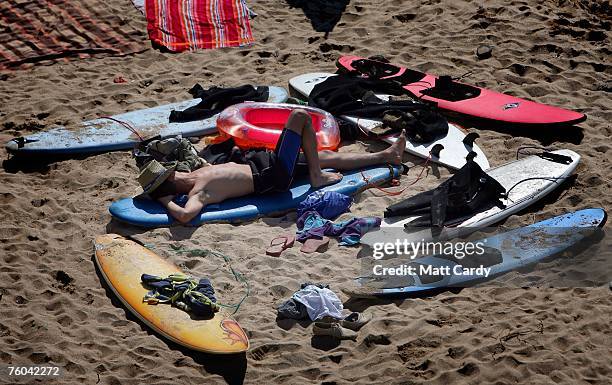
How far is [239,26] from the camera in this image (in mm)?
9781

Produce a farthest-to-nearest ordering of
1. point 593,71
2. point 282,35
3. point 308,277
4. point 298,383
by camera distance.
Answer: point 282,35 < point 593,71 < point 308,277 < point 298,383

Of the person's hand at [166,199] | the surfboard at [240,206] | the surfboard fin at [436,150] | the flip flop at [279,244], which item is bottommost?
the flip flop at [279,244]

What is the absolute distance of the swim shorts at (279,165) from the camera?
6.75m

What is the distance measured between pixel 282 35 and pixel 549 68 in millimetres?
2849

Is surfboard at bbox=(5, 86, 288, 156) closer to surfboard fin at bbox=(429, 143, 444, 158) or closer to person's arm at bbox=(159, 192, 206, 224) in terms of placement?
person's arm at bbox=(159, 192, 206, 224)

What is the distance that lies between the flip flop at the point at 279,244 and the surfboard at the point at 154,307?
658mm

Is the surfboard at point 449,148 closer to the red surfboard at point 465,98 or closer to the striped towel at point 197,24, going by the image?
the red surfboard at point 465,98

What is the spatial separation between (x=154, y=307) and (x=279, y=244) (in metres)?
1.09

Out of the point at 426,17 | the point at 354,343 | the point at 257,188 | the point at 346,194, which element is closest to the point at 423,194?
the point at 346,194

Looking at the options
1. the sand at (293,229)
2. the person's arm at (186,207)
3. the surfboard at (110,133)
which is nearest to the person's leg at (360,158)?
the sand at (293,229)

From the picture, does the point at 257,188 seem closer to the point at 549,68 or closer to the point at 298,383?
the point at 298,383

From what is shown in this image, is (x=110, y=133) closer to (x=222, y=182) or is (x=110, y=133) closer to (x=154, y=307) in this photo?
(x=222, y=182)

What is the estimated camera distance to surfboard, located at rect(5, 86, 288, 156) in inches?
297

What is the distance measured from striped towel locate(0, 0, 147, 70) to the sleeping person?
10.5 ft
